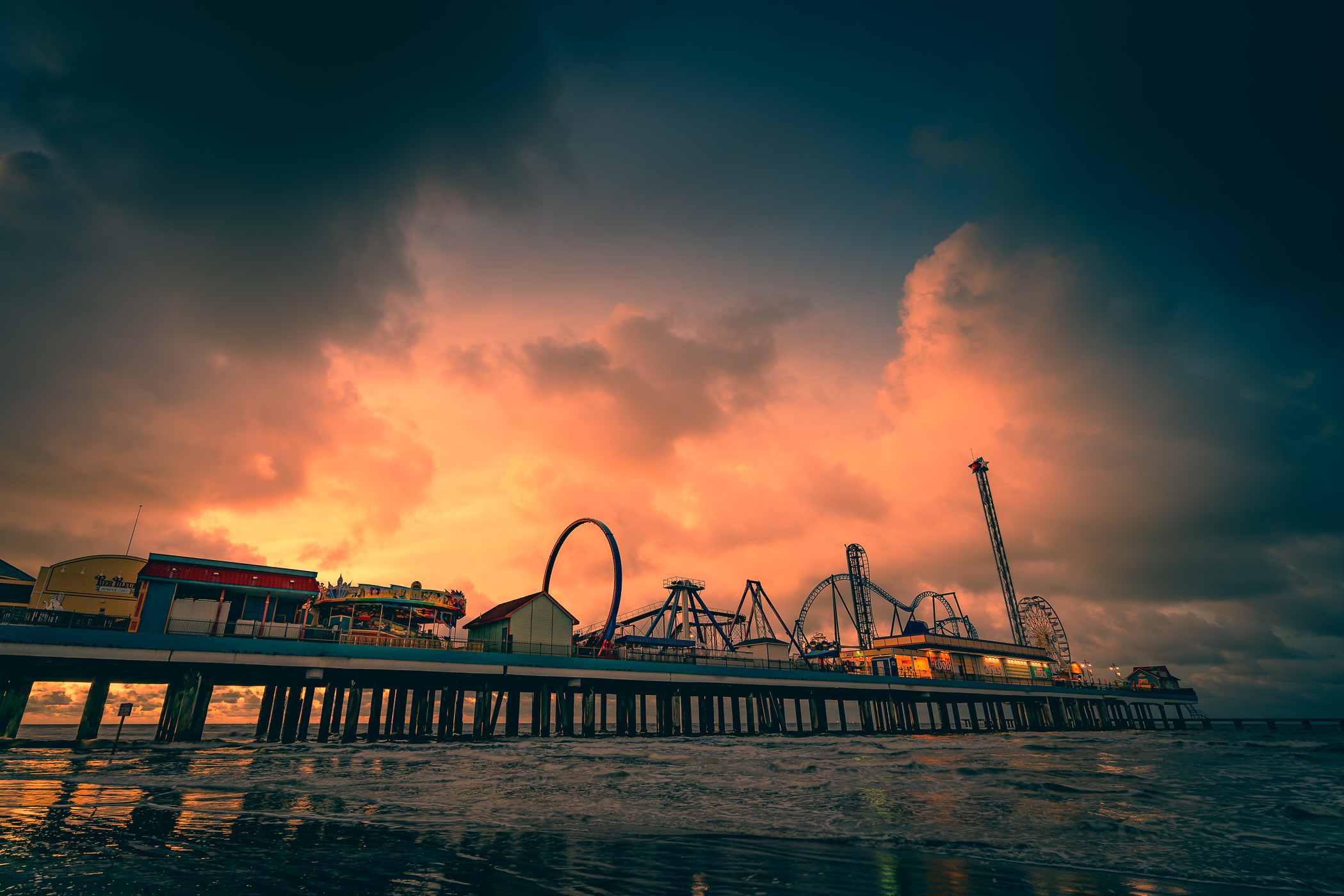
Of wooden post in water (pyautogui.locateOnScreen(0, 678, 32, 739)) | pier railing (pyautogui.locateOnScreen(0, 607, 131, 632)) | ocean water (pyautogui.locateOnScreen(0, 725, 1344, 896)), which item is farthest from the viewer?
wooden post in water (pyautogui.locateOnScreen(0, 678, 32, 739))

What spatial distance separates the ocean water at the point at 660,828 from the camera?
26.3 feet

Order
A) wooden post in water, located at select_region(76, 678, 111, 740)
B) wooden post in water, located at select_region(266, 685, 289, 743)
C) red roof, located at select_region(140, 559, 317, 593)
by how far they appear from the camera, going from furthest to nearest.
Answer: wooden post in water, located at select_region(266, 685, 289, 743) < red roof, located at select_region(140, 559, 317, 593) < wooden post in water, located at select_region(76, 678, 111, 740)

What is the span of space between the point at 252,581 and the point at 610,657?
25201 mm

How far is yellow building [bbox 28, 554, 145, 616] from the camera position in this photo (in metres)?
44.6

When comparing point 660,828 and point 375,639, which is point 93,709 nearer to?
point 375,639

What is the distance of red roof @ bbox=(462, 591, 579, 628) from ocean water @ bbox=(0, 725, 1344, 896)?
2134 cm

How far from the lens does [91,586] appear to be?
45.8 metres

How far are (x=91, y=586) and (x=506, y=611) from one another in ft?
106

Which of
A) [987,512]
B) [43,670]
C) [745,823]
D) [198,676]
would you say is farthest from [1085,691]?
[43,670]

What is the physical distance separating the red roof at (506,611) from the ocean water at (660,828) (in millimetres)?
21338

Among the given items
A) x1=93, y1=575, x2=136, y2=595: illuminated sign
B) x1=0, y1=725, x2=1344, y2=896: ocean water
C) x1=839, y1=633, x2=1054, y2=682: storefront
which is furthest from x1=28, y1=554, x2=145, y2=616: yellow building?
x1=839, y1=633, x2=1054, y2=682: storefront

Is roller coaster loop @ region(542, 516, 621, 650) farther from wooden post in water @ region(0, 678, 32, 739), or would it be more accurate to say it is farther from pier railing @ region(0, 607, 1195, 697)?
wooden post in water @ region(0, 678, 32, 739)

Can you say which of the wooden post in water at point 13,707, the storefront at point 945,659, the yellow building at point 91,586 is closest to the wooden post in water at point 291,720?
the wooden post in water at point 13,707

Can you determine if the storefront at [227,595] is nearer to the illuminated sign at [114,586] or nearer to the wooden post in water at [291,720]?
Answer: the wooden post in water at [291,720]
